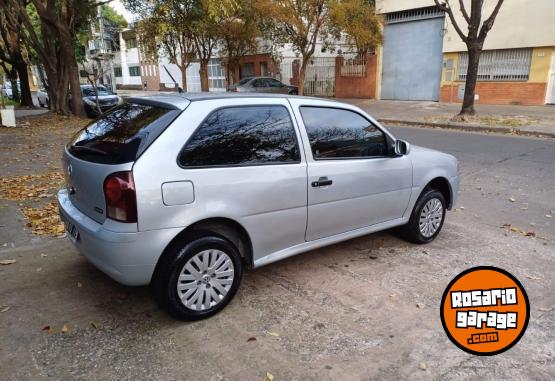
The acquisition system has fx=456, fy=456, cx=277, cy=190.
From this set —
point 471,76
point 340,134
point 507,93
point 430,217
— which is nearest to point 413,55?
point 507,93

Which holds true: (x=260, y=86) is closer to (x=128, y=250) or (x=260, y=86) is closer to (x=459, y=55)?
(x=459, y=55)

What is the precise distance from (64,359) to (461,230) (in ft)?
14.3

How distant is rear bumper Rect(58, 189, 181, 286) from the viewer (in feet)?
9.80

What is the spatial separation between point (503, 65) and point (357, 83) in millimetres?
7767

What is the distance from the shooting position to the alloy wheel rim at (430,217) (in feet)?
15.7

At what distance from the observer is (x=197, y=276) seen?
10.6ft

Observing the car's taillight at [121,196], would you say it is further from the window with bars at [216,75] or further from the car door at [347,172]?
the window with bars at [216,75]

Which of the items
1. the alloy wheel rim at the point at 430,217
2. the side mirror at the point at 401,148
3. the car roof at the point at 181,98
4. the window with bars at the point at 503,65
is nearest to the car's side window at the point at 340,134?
the side mirror at the point at 401,148

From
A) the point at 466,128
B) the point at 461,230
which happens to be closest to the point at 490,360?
the point at 461,230

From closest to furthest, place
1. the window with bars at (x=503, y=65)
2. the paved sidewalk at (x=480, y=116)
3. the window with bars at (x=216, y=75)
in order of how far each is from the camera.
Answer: the paved sidewalk at (x=480, y=116) < the window with bars at (x=503, y=65) < the window with bars at (x=216, y=75)

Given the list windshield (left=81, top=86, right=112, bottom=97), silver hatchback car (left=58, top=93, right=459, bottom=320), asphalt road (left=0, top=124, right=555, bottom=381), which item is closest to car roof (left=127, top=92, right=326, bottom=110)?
silver hatchback car (left=58, top=93, right=459, bottom=320)

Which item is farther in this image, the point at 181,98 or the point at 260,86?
the point at 260,86

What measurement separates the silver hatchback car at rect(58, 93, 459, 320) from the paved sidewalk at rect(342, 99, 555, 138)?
11.0 metres

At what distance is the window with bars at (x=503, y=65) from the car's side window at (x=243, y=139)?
19.0 meters
